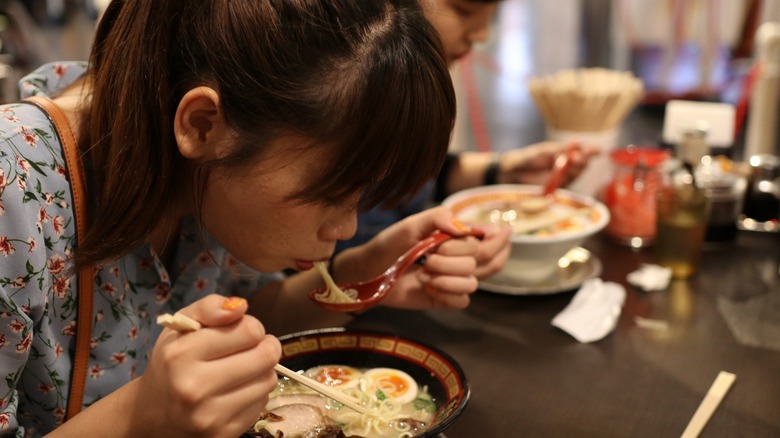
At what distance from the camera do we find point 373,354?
48.0 inches

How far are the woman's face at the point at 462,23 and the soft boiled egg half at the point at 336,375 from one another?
85cm

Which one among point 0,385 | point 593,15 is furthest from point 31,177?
point 593,15

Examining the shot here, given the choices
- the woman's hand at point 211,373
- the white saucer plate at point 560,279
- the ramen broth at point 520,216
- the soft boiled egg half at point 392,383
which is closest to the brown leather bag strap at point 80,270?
the woman's hand at point 211,373

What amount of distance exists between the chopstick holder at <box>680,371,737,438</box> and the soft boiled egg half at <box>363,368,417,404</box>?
41 centimetres

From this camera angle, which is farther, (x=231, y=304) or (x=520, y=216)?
(x=520, y=216)

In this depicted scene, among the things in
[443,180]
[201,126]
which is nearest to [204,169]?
[201,126]

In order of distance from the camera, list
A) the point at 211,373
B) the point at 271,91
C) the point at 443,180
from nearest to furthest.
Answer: the point at 211,373
the point at 271,91
the point at 443,180

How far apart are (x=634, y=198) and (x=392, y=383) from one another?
3.18 feet

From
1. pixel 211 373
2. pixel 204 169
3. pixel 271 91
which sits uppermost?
pixel 271 91

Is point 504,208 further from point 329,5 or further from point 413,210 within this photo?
point 329,5

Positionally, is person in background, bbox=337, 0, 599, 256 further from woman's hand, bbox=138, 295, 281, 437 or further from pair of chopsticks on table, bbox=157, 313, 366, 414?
woman's hand, bbox=138, 295, 281, 437

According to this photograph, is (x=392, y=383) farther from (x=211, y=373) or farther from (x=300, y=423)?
(x=211, y=373)

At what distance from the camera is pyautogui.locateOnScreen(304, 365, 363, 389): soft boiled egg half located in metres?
1.18

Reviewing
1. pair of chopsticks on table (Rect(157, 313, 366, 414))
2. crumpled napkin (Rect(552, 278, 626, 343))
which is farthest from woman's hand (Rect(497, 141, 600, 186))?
pair of chopsticks on table (Rect(157, 313, 366, 414))
